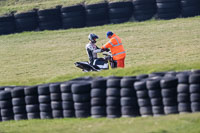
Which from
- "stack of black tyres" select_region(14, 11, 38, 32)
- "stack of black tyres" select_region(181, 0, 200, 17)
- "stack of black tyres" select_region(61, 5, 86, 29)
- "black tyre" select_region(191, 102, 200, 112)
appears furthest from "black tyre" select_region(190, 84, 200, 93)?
"stack of black tyres" select_region(14, 11, 38, 32)

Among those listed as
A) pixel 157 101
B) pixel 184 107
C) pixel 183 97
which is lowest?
pixel 184 107

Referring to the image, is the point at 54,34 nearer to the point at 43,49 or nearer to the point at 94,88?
the point at 43,49

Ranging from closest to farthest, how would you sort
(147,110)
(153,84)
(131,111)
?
(153,84) < (147,110) < (131,111)

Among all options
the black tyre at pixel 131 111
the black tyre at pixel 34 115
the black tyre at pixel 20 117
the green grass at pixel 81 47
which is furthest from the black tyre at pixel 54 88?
the green grass at pixel 81 47

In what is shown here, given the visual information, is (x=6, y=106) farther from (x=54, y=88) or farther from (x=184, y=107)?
(x=184, y=107)

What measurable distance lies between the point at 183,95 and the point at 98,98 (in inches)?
84.2

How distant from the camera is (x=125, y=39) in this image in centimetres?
2631

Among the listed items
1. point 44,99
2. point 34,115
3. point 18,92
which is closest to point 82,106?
point 44,99

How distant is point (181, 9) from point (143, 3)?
2169mm

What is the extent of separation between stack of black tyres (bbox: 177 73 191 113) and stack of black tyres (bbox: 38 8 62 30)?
19.8 metres

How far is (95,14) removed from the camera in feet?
96.8

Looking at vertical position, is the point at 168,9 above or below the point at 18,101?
above

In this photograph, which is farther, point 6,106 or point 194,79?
point 6,106

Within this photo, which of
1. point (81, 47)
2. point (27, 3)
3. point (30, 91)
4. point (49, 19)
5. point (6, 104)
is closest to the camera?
point (30, 91)
